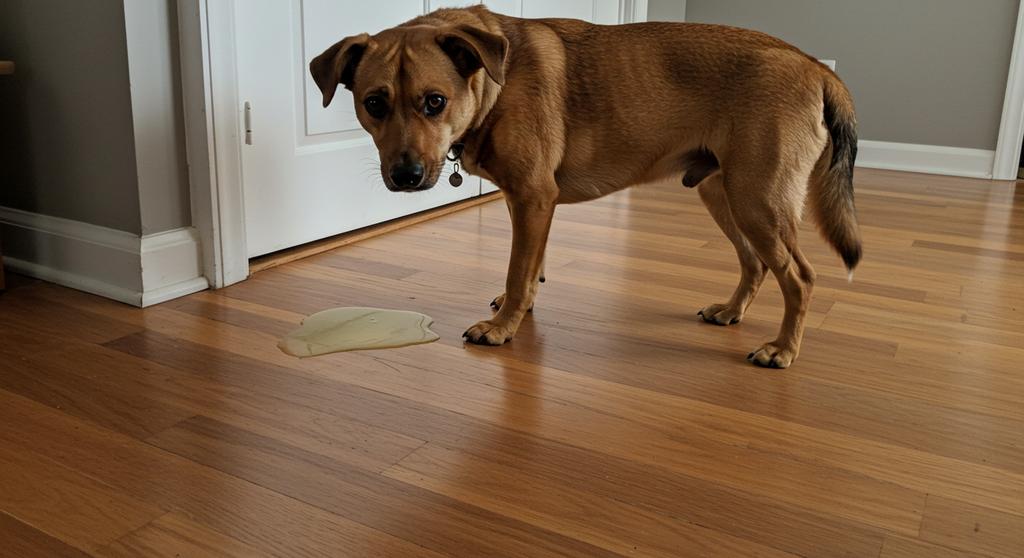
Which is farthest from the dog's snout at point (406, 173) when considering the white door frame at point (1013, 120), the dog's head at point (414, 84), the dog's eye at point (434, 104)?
the white door frame at point (1013, 120)

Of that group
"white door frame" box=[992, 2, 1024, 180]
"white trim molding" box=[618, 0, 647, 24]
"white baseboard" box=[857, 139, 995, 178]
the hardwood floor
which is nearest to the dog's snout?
the hardwood floor

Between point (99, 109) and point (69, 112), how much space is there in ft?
0.43

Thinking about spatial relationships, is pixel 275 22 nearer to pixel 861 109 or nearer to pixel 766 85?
pixel 766 85

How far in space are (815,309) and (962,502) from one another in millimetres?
1006

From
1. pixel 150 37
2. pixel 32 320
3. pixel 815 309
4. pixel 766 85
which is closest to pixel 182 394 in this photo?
pixel 32 320

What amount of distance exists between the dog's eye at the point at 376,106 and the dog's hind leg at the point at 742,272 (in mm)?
854

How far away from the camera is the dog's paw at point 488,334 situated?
1951 millimetres

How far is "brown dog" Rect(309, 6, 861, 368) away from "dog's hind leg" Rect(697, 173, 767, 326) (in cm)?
12

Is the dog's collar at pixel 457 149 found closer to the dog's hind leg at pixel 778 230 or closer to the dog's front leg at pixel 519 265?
the dog's front leg at pixel 519 265

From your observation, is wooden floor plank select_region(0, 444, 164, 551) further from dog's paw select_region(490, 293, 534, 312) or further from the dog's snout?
dog's paw select_region(490, 293, 534, 312)

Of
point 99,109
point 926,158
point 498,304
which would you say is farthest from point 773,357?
point 926,158

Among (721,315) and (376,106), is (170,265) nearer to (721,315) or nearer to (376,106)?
(376,106)

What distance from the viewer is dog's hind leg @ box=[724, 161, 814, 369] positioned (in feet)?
5.94

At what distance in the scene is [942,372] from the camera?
1.84m
